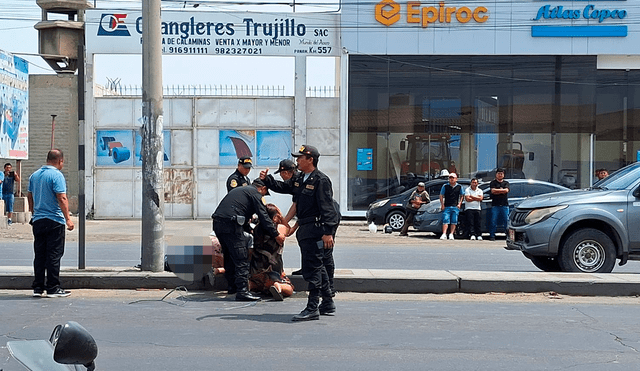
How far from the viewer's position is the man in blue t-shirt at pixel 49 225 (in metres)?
9.12

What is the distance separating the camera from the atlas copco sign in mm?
26625

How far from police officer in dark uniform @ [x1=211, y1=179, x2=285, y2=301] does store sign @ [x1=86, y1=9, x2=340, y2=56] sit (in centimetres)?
1832

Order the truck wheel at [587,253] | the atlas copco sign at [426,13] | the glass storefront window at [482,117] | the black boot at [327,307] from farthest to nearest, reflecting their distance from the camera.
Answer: the glass storefront window at [482,117], the atlas copco sign at [426,13], the truck wheel at [587,253], the black boot at [327,307]

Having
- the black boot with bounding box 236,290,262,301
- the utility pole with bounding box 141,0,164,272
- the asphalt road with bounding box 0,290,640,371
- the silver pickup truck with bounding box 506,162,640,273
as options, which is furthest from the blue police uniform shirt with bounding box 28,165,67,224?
the silver pickup truck with bounding box 506,162,640,273

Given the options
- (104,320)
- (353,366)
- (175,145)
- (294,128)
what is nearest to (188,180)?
(175,145)

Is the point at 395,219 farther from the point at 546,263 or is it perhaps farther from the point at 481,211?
the point at 546,263

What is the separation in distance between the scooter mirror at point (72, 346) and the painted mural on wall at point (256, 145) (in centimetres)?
2457

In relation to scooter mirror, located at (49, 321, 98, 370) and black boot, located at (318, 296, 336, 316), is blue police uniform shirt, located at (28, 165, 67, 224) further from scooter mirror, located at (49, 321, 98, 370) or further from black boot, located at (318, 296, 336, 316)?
scooter mirror, located at (49, 321, 98, 370)

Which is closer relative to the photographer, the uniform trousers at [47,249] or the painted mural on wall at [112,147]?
the uniform trousers at [47,249]

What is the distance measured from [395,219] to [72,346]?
1985 cm

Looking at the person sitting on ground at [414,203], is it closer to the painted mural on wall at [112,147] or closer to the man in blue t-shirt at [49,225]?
the painted mural on wall at [112,147]

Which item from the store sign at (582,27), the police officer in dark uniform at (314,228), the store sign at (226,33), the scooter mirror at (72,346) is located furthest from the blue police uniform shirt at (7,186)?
the scooter mirror at (72,346)

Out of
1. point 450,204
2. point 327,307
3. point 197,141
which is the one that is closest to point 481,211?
point 450,204

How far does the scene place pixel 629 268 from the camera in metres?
13.5
